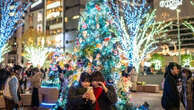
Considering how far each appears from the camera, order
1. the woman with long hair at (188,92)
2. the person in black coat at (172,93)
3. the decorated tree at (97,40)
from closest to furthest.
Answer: the person in black coat at (172,93) → the woman with long hair at (188,92) → the decorated tree at (97,40)

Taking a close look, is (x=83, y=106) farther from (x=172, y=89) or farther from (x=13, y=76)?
(x=13, y=76)

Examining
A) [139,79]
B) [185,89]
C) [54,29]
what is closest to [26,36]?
[54,29]

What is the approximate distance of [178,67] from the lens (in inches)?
167

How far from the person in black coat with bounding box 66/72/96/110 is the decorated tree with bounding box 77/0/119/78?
96.6 inches

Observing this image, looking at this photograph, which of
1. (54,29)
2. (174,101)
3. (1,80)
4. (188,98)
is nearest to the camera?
(174,101)

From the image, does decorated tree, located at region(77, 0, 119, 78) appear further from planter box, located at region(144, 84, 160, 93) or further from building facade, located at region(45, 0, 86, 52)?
building facade, located at region(45, 0, 86, 52)

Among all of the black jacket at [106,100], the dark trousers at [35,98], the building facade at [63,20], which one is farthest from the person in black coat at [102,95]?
the building facade at [63,20]

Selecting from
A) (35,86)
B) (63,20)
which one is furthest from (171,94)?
(63,20)

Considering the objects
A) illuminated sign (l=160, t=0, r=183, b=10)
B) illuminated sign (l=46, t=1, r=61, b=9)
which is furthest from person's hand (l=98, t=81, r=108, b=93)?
illuminated sign (l=46, t=1, r=61, b=9)

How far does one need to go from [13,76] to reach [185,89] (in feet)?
13.4

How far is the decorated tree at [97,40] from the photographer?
213 inches

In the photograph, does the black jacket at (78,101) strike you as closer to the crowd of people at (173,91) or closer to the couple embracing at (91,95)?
the couple embracing at (91,95)

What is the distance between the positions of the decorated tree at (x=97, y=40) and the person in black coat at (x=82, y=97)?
2454 mm

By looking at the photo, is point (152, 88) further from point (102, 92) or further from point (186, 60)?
point (186, 60)
